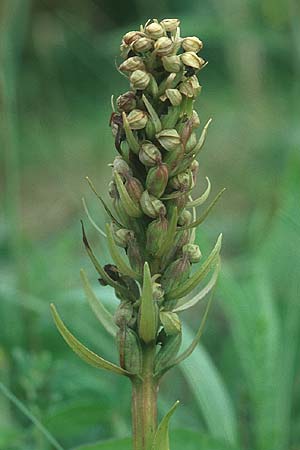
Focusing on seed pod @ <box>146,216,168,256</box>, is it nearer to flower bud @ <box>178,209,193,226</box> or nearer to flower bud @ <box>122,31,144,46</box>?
flower bud @ <box>178,209,193,226</box>

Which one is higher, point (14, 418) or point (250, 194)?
point (250, 194)

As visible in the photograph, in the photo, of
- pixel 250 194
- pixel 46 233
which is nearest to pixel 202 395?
pixel 250 194

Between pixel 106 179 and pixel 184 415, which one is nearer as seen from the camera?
pixel 184 415

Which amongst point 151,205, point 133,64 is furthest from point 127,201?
point 133,64

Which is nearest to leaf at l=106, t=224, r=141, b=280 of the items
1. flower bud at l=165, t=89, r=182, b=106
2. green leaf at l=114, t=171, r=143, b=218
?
green leaf at l=114, t=171, r=143, b=218

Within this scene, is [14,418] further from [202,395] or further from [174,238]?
[174,238]

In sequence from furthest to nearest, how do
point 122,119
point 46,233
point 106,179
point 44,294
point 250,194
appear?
point 106,179
point 46,233
point 250,194
point 44,294
point 122,119
